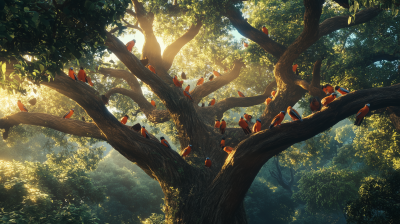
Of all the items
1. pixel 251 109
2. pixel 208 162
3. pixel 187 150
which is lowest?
pixel 208 162

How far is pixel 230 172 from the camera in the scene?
4.98 metres

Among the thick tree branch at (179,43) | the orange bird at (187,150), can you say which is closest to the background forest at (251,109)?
the thick tree branch at (179,43)

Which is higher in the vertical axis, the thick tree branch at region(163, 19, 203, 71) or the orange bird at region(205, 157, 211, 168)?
the thick tree branch at region(163, 19, 203, 71)

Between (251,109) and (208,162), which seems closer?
(208,162)

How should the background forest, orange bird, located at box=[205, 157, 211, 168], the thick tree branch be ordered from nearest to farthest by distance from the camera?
orange bird, located at box=[205, 157, 211, 168], the background forest, the thick tree branch

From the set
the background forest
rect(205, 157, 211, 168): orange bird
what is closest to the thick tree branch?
the background forest

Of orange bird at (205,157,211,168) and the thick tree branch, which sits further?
the thick tree branch

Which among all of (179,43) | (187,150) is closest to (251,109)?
(179,43)

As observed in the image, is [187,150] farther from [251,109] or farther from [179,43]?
[251,109]

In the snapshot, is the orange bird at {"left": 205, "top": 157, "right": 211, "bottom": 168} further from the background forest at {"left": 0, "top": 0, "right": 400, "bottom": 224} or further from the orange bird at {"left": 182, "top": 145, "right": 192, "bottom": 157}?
the background forest at {"left": 0, "top": 0, "right": 400, "bottom": 224}

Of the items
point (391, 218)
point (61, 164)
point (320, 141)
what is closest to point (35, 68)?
point (391, 218)

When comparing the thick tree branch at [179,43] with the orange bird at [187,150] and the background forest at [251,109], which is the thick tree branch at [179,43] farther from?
the orange bird at [187,150]

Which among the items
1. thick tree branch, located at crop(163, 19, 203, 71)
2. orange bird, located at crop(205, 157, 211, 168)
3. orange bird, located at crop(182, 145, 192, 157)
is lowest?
orange bird, located at crop(205, 157, 211, 168)

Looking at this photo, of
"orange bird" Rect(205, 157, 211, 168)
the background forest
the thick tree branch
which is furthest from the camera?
the thick tree branch
